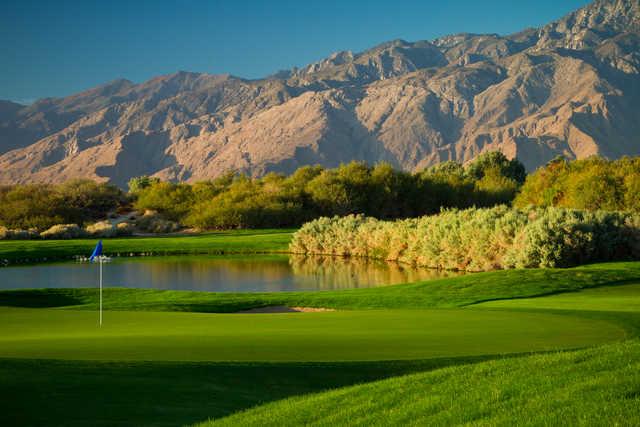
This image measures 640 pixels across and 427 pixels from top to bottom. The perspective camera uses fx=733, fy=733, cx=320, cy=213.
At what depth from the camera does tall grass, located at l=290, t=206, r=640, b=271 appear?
3331 centimetres

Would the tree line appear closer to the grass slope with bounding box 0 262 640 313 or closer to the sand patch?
the grass slope with bounding box 0 262 640 313

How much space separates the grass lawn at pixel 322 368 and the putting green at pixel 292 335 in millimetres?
36

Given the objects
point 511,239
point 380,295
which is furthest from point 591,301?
point 511,239

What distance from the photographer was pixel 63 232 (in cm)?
6016

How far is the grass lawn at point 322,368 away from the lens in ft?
24.9

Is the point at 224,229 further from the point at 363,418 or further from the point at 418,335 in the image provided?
the point at 363,418

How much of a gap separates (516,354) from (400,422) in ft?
15.4

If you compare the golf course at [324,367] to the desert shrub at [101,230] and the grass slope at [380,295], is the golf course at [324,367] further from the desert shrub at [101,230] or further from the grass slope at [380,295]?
the desert shrub at [101,230]

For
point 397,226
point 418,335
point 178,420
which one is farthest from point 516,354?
point 397,226

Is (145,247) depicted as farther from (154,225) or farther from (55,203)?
(55,203)

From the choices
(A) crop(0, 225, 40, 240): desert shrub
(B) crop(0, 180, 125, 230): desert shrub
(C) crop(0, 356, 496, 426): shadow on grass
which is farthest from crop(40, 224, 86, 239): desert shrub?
(C) crop(0, 356, 496, 426): shadow on grass

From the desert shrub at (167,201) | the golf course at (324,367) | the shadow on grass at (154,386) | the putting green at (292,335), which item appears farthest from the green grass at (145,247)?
the shadow on grass at (154,386)

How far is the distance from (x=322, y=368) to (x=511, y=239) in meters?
26.8

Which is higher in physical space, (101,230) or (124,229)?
(124,229)
